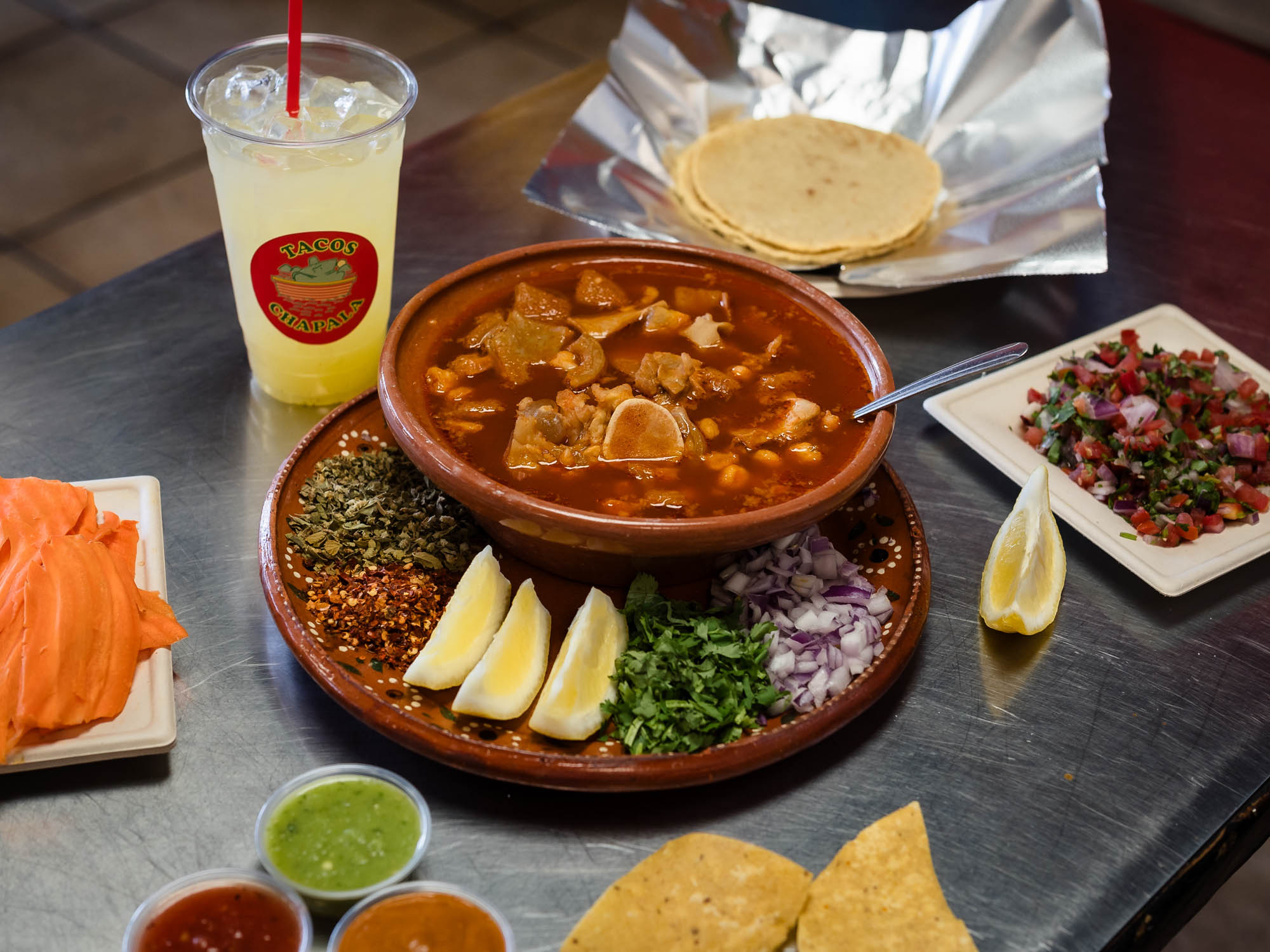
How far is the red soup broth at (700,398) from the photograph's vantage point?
2090 mm

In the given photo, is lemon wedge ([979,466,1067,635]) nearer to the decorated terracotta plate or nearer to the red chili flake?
the decorated terracotta plate

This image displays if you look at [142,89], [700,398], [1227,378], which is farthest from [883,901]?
[142,89]

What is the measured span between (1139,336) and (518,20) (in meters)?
5.42

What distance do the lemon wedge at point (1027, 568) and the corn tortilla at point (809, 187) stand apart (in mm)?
1164

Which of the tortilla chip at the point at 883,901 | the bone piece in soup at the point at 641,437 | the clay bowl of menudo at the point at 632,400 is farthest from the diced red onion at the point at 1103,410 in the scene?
the tortilla chip at the point at 883,901

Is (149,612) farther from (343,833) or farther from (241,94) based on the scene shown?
(241,94)

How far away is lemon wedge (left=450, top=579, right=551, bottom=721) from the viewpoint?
182cm

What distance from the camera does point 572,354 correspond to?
2.37 metres

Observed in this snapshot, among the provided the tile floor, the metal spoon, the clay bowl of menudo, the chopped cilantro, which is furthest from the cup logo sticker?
the tile floor

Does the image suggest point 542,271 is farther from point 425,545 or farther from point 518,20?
point 518,20

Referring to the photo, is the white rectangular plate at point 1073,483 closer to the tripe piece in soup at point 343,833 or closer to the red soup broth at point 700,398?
the red soup broth at point 700,398

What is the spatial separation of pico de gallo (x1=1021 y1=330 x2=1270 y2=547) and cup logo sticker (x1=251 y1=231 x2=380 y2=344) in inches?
56.9

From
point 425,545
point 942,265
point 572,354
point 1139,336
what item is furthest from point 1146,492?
point 425,545

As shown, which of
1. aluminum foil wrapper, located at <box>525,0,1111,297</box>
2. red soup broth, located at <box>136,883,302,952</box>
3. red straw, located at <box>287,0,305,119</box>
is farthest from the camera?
aluminum foil wrapper, located at <box>525,0,1111,297</box>
